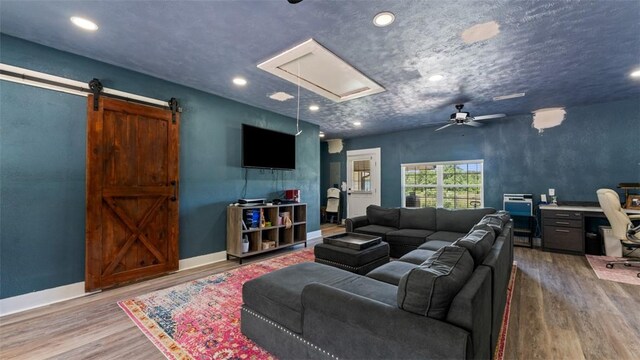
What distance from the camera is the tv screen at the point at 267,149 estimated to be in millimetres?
4332

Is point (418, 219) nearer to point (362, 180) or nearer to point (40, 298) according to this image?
point (362, 180)

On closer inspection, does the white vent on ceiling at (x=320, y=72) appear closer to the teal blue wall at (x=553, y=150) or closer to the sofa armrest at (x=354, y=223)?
the sofa armrest at (x=354, y=223)

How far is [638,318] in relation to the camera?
2.25 metres

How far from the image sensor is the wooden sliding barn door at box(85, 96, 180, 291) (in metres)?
2.80

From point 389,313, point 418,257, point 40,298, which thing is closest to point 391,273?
point 418,257

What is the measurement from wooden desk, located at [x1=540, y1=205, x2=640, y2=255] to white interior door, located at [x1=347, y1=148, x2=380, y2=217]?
3.50m

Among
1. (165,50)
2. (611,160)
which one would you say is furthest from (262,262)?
(611,160)

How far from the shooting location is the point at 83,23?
2236 millimetres

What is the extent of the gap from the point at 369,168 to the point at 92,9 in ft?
20.5

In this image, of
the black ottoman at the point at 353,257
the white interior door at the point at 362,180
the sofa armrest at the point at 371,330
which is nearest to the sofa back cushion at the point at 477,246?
the sofa armrest at the point at 371,330

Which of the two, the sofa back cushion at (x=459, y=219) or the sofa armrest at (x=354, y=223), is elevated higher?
the sofa back cushion at (x=459, y=219)

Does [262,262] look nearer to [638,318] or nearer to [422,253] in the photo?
[422,253]

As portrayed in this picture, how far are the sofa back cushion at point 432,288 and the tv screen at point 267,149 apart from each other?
143 inches

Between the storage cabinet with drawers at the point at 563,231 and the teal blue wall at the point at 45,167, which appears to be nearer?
the teal blue wall at the point at 45,167
